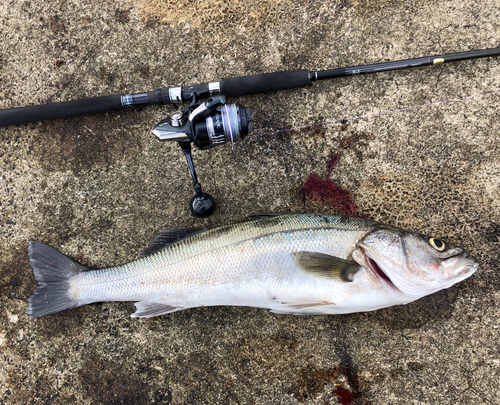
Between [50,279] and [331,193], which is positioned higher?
[331,193]

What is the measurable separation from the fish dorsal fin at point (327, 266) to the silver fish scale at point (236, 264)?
0.05 metres

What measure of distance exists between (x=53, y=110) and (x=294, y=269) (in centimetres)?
248

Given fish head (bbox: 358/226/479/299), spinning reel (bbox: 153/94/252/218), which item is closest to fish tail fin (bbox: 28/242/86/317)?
spinning reel (bbox: 153/94/252/218)

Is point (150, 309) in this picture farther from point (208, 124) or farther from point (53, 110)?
point (53, 110)

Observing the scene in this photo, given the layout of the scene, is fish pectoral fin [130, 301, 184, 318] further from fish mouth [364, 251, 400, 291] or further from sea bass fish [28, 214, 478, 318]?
fish mouth [364, 251, 400, 291]

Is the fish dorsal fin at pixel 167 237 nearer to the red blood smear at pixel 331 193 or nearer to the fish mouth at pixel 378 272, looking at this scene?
the red blood smear at pixel 331 193

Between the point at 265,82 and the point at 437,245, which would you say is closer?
the point at 437,245

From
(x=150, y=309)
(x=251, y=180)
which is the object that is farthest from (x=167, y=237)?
(x=251, y=180)

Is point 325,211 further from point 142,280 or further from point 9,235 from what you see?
point 9,235

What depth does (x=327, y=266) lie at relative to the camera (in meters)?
2.16

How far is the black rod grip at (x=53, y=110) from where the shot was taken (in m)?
2.74

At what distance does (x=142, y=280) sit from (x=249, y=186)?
117cm

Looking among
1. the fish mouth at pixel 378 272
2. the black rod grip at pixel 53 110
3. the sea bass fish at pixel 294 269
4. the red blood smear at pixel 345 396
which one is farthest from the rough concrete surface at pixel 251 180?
the fish mouth at pixel 378 272

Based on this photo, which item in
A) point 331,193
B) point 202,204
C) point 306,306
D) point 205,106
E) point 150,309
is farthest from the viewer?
point 331,193
